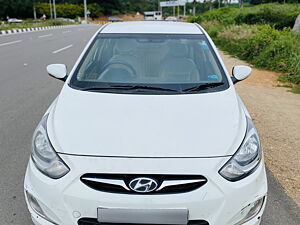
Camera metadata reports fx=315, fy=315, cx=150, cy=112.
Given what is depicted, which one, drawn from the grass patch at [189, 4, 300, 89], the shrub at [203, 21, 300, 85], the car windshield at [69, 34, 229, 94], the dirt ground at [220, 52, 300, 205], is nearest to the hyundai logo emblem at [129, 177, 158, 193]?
the car windshield at [69, 34, 229, 94]

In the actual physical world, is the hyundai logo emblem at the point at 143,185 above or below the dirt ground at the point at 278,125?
above

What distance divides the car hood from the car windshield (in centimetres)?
16

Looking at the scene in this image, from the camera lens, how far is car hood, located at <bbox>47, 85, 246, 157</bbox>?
197 centimetres

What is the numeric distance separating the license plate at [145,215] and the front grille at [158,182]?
4.2 inches

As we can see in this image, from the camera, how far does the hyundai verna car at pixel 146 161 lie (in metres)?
1.85

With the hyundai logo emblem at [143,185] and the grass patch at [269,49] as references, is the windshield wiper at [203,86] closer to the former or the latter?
the hyundai logo emblem at [143,185]

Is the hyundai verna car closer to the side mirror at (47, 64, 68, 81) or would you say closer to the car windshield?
the car windshield

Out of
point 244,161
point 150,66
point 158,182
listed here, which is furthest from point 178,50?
point 158,182

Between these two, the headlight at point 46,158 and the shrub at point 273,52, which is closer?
the headlight at point 46,158

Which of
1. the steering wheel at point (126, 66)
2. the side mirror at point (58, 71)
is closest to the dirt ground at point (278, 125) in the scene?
the steering wheel at point (126, 66)

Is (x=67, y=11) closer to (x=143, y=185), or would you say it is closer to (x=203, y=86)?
(x=203, y=86)

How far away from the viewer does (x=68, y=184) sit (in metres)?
1.90

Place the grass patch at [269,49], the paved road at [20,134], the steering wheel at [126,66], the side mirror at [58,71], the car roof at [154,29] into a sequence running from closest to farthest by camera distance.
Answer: the paved road at [20,134]
the steering wheel at [126,66]
the side mirror at [58,71]
the car roof at [154,29]
the grass patch at [269,49]

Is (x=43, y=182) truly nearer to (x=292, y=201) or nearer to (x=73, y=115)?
(x=73, y=115)
